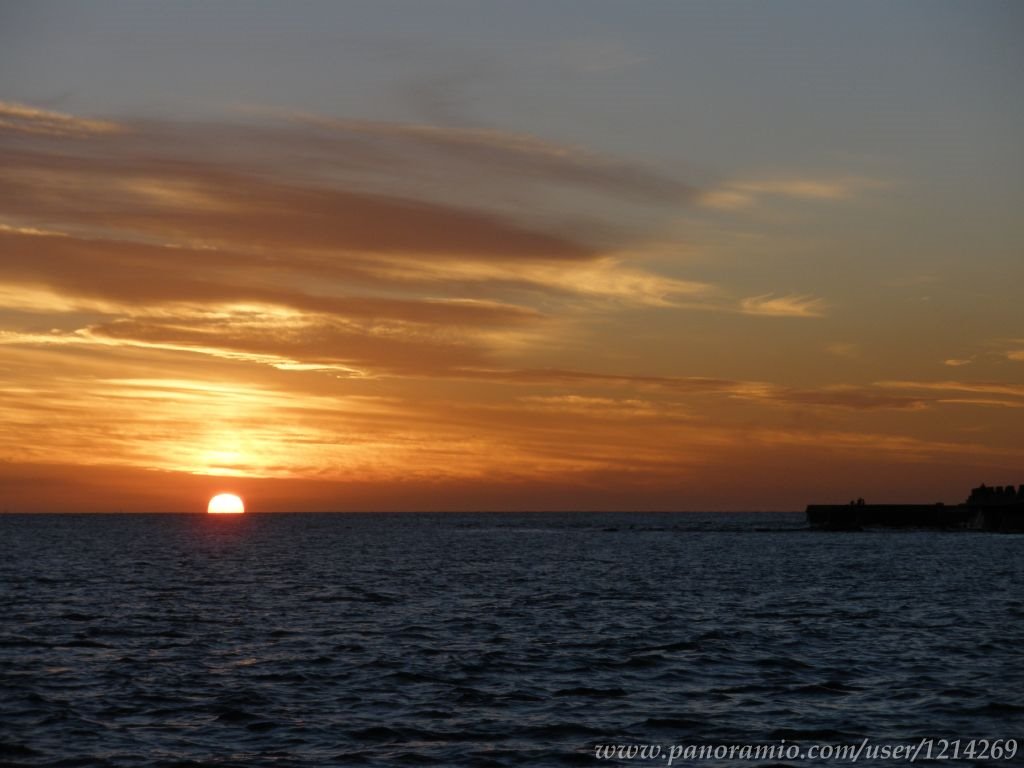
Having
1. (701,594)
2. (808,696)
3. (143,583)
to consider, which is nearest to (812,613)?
(701,594)

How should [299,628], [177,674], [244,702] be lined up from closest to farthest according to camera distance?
[244,702]
[177,674]
[299,628]

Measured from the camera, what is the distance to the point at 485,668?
34.6 m

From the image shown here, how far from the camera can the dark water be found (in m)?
25.5

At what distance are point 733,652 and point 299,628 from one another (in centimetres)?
1732

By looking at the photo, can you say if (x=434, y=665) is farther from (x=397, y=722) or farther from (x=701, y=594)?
(x=701, y=594)

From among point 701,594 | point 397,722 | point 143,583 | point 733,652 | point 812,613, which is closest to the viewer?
point 397,722

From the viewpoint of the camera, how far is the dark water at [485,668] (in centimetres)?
2553

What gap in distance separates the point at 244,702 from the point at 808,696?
1452 centimetres

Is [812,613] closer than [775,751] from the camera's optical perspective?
No

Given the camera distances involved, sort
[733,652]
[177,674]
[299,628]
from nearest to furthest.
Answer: [177,674] < [733,652] < [299,628]

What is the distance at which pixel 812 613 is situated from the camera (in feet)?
167

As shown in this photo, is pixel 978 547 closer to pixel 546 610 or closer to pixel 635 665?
pixel 546 610

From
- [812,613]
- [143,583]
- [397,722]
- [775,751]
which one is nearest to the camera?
[775,751]

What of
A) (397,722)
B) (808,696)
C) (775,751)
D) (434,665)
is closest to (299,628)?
(434,665)
